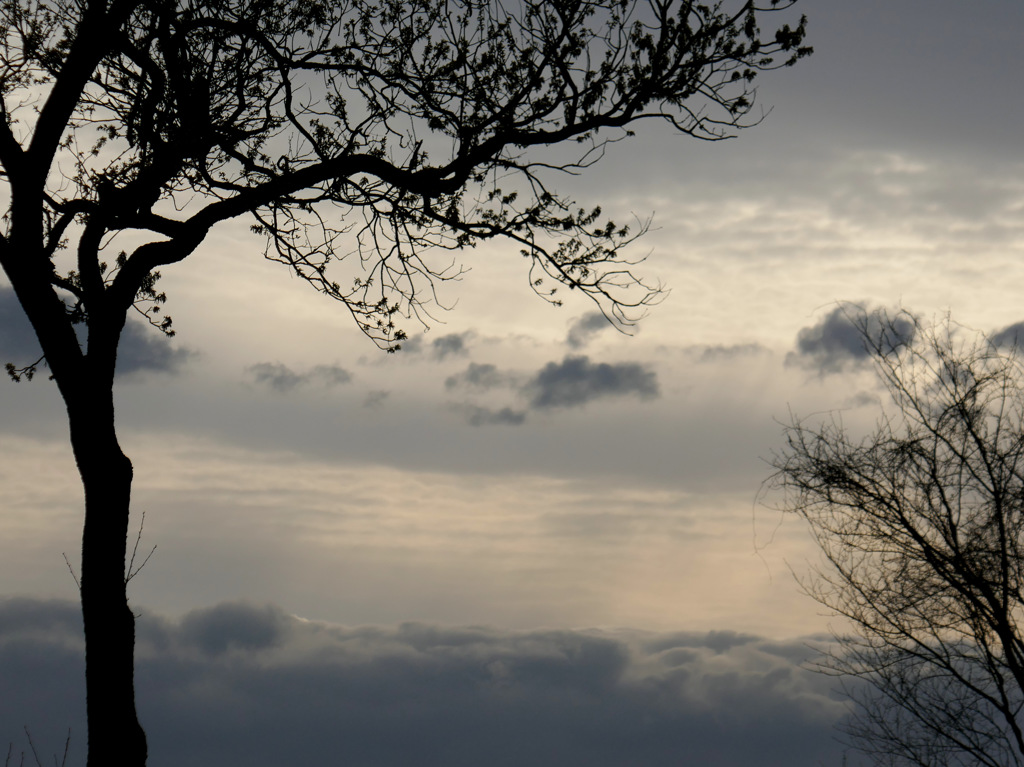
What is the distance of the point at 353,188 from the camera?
11.2 metres

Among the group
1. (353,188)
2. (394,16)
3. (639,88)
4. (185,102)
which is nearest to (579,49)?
(639,88)

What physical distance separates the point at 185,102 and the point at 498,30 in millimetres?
3855

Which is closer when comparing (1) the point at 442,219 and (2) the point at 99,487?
(2) the point at 99,487

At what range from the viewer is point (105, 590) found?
8297mm

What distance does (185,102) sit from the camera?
1057 cm

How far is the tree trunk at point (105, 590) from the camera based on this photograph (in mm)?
8094

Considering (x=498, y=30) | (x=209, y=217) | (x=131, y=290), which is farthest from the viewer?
(x=498, y=30)

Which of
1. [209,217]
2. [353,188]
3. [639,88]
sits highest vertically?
[639,88]

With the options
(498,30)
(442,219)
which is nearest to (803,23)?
(498,30)

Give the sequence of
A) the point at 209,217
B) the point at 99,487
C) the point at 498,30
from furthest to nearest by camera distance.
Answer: the point at 498,30
the point at 209,217
the point at 99,487

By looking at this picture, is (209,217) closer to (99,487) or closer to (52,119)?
(52,119)

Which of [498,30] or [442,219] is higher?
[498,30]

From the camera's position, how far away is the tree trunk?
809 centimetres

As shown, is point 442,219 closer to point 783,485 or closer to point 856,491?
A: point 783,485
